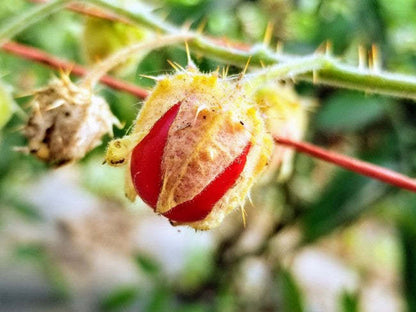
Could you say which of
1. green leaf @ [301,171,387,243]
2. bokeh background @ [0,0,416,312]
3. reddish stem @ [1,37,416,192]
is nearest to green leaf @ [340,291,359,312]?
bokeh background @ [0,0,416,312]

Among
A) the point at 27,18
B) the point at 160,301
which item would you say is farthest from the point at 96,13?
the point at 160,301

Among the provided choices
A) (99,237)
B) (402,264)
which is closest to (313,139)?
(402,264)

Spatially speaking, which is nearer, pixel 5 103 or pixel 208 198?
pixel 208 198

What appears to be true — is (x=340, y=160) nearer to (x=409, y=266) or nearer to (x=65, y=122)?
(x=65, y=122)

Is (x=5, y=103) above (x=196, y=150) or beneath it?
beneath

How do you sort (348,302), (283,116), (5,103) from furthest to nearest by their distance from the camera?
(348,302) → (283,116) → (5,103)

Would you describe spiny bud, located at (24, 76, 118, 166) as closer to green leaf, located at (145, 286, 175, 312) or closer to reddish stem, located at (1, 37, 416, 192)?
reddish stem, located at (1, 37, 416, 192)
